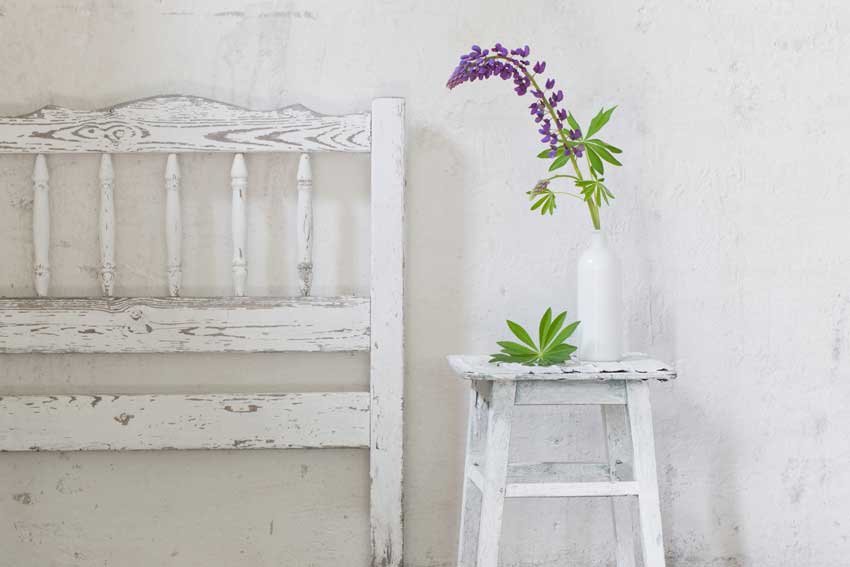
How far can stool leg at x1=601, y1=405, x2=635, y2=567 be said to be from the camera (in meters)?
1.30

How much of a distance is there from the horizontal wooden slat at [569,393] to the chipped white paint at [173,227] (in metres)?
0.59

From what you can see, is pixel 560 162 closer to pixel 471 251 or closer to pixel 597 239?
pixel 597 239

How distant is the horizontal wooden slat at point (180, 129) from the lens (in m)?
1.36

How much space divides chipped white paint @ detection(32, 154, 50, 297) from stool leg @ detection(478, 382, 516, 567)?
Result: 756 millimetres

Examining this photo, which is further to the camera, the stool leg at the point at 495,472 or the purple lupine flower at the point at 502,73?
the purple lupine flower at the point at 502,73

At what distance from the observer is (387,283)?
1.37m

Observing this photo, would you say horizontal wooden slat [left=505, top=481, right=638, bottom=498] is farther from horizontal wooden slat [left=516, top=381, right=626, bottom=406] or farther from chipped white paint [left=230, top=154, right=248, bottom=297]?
chipped white paint [left=230, top=154, right=248, bottom=297]

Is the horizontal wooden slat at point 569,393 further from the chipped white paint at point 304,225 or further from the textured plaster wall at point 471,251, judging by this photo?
the chipped white paint at point 304,225

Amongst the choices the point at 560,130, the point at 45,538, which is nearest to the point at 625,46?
the point at 560,130

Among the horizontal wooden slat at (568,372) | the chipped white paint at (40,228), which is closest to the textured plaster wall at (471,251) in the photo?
the chipped white paint at (40,228)

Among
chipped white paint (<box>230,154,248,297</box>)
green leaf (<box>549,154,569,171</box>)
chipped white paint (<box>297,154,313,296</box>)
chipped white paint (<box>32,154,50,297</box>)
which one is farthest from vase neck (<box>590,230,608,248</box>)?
chipped white paint (<box>32,154,50,297</box>)

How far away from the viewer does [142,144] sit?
1366 millimetres

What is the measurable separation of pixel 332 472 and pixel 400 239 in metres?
0.41

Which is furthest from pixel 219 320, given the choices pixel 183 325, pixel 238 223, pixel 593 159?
pixel 593 159
